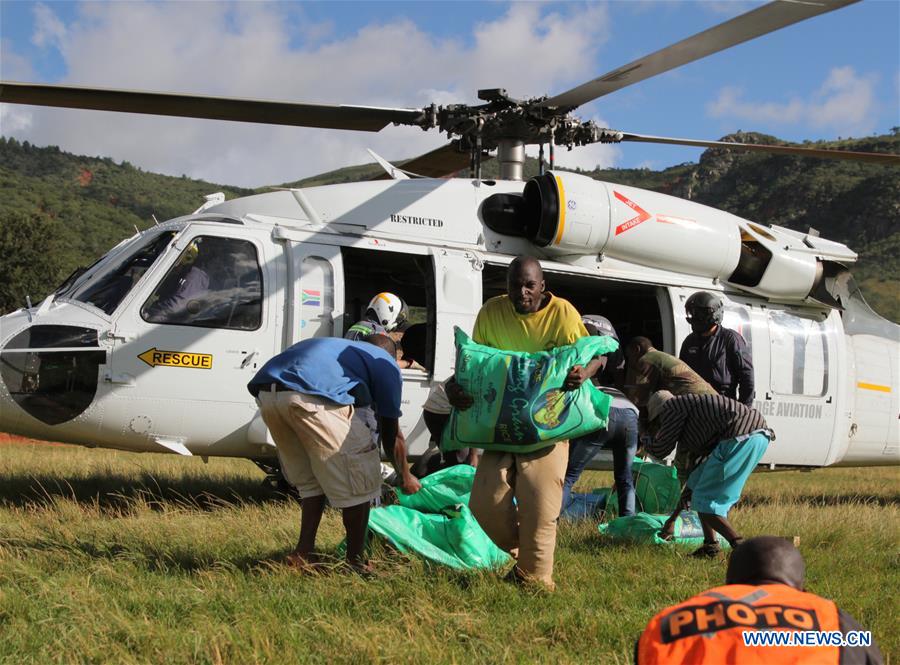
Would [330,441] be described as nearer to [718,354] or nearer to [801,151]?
[718,354]

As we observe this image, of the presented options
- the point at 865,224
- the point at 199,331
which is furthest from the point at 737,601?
the point at 865,224

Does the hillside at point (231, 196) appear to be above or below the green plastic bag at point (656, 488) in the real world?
above

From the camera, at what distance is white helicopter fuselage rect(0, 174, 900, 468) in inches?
276

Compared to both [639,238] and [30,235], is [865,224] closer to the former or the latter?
[30,235]

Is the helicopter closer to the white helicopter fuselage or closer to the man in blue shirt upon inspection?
the white helicopter fuselage

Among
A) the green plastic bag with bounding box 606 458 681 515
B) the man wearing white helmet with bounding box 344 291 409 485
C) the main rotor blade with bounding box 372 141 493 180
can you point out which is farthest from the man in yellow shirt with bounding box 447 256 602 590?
the main rotor blade with bounding box 372 141 493 180

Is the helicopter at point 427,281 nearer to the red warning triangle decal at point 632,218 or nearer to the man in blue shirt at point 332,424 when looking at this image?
the red warning triangle decal at point 632,218

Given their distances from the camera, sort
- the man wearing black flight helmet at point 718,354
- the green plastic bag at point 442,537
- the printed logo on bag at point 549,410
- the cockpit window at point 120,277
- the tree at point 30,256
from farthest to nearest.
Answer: the tree at point 30,256 → the cockpit window at point 120,277 → the man wearing black flight helmet at point 718,354 → the green plastic bag at point 442,537 → the printed logo on bag at point 549,410

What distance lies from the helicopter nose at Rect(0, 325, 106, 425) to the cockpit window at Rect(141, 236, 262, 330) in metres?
0.52

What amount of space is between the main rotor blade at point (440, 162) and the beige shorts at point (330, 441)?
466 centimetres

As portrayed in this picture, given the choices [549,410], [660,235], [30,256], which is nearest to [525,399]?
[549,410]

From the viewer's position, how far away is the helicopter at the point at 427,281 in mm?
6973

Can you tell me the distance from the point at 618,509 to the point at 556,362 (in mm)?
2800

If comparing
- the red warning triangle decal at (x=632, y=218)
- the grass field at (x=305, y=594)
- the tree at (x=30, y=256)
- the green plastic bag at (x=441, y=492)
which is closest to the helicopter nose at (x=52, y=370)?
the grass field at (x=305, y=594)
